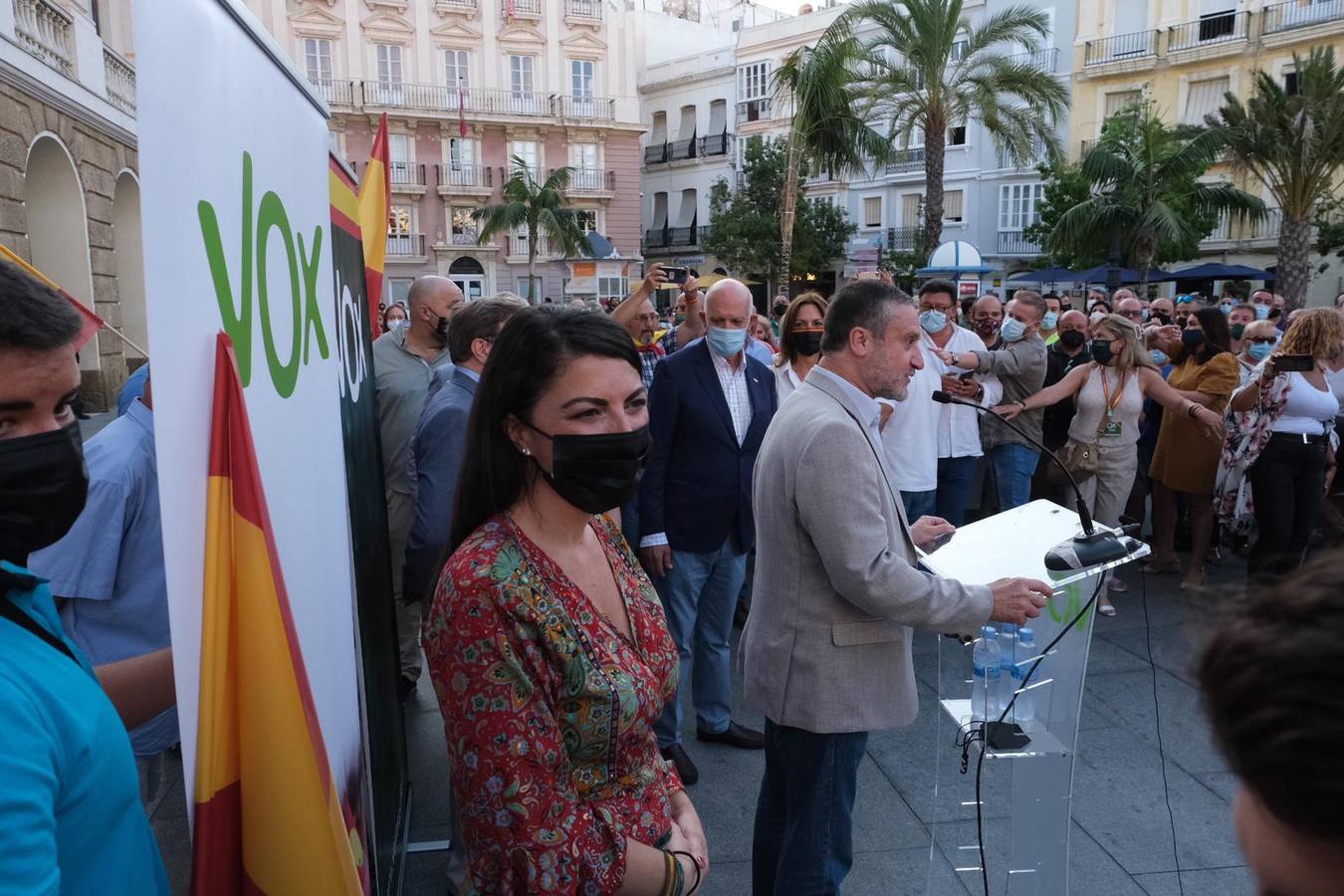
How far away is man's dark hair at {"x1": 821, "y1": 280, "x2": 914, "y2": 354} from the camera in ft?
8.36

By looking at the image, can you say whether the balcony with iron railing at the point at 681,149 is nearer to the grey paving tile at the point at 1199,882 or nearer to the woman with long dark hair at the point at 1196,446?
the woman with long dark hair at the point at 1196,446

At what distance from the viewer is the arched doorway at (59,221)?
11.0m

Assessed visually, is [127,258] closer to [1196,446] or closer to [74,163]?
[74,163]

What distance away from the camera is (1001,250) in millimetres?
31422

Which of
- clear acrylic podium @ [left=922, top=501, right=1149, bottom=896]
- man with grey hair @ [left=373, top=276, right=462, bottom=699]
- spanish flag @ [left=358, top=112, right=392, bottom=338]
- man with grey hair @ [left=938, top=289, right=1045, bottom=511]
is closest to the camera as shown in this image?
clear acrylic podium @ [left=922, top=501, right=1149, bottom=896]

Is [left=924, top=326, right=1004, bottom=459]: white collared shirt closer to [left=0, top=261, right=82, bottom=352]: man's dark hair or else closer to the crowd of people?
the crowd of people

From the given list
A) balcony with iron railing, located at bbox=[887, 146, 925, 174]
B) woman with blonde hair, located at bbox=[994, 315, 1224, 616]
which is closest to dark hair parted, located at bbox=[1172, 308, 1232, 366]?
woman with blonde hair, located at bbox=[994, 315, 1224, 616]

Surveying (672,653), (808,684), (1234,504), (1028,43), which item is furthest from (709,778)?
(1028,43)

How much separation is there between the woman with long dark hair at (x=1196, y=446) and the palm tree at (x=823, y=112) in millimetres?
9752

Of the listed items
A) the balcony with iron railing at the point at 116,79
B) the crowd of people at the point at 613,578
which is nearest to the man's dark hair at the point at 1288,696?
the crowd of people at the point at 613,578

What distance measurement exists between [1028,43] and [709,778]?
781 inches

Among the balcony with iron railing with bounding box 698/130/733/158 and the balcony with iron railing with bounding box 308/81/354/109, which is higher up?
the balcony with iron railing with bounding box 308/81/354/109

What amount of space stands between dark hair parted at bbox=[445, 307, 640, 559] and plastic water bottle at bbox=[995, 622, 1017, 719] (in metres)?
1.55

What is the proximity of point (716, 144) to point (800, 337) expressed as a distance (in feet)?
116
